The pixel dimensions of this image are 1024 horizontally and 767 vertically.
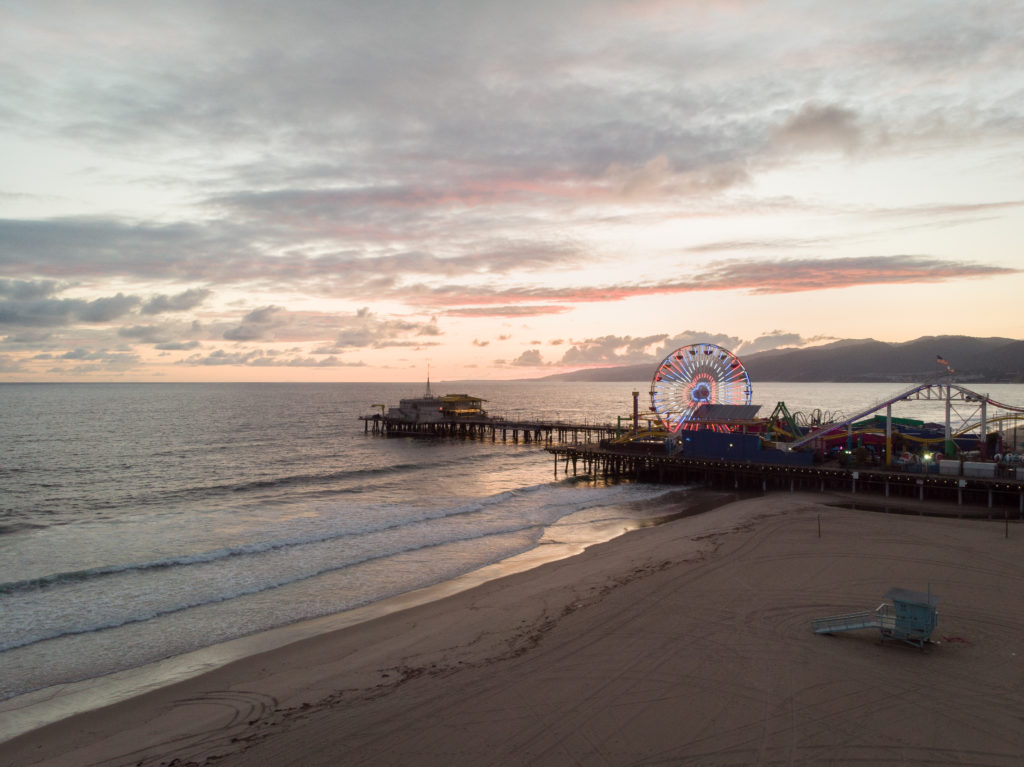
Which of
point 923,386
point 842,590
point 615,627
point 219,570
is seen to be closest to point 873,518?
point 842,590

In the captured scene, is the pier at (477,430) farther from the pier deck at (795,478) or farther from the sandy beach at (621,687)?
the sandy beach at (621,687)

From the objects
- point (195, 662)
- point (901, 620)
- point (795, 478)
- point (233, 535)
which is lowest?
point (233, 535)

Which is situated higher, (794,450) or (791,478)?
(794,450)

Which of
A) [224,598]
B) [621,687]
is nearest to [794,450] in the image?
[621,687]

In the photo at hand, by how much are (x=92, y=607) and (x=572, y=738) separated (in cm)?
1676

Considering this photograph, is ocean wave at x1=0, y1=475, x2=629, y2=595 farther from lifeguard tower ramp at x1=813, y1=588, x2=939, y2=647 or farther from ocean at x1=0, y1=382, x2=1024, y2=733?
lifeguard tower ramp at x1=813, y1=588, x2=939, y2=647

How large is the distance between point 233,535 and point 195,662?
14.5 metres

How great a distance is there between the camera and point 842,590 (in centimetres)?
1728

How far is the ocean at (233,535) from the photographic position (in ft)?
57.0

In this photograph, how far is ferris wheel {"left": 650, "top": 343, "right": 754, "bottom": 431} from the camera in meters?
50.2

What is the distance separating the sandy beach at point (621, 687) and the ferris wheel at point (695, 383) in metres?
31.3

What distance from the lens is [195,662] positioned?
589 inches

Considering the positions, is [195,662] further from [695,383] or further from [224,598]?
[695,383]

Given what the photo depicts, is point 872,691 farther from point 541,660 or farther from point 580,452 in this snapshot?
point 580,452
